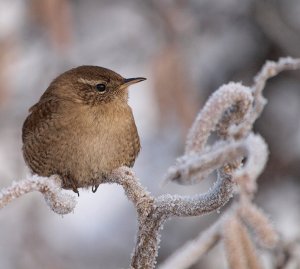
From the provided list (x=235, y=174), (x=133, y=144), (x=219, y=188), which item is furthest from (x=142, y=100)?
(x=235, y=174)

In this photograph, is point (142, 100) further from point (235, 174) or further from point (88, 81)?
point (235, 174)

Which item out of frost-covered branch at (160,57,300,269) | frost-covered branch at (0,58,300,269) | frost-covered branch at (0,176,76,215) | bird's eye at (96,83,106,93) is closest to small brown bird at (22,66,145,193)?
bird's eye at (96,83,106,93)

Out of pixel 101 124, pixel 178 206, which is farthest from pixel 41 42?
pixel 178 206

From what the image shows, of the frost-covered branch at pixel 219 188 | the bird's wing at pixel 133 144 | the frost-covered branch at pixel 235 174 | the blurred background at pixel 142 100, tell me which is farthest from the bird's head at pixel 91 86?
the blurred background at pixel 142 100

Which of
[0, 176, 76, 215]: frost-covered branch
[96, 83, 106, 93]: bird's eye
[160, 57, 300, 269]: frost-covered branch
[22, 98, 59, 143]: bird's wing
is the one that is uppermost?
[96, 83, 106, 93]: bird's eye

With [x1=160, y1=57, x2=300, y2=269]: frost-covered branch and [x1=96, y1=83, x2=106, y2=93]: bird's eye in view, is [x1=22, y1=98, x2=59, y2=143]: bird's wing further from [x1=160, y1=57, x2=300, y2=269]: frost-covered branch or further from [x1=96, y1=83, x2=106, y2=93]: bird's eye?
[x1=160, y1=57, x2=300, y2=269]: frost-covered branch

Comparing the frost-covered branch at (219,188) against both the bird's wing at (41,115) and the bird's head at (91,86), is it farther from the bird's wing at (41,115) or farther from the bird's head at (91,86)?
the bird's head at (91,86)
